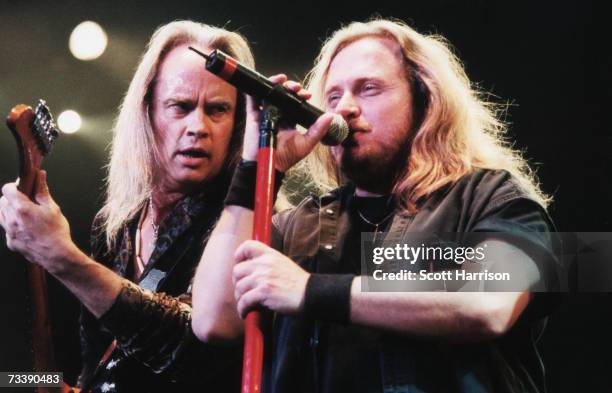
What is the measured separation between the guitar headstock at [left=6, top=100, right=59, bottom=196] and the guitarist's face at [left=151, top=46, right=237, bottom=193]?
1.49 feet

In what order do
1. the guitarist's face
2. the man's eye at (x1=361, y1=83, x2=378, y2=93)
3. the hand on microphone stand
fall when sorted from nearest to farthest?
the hand on microphone stand < the man's eye at (x1=361, y1=83, x2=378, y2=93) < the guitarist's face

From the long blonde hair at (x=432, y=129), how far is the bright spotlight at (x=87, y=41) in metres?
1.32

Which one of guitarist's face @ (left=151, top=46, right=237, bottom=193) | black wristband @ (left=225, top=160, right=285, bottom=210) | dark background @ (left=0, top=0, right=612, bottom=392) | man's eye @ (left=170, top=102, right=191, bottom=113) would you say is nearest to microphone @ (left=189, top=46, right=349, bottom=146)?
black wristband @ (left=225, top=160, right=285, bottom=210)

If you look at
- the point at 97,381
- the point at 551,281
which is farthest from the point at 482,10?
the point at 97,381

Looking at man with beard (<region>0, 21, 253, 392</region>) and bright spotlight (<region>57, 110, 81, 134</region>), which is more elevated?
bright spotlight (<region>57, 110, 81, 134</region>)

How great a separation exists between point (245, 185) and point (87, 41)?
6.07 feet

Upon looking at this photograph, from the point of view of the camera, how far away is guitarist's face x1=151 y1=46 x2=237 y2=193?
2.00 metres

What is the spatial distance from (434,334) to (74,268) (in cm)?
98

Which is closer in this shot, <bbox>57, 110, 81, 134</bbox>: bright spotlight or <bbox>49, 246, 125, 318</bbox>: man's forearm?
<bbox>49, 246, 125, 318</bbox>: man's forearm

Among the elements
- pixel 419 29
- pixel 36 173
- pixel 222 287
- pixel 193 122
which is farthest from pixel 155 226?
pixel 419 29

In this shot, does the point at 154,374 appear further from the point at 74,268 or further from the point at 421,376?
the point at 421,376

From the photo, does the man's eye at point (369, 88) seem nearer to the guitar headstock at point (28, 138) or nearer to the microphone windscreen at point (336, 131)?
the microphone windscreen at point (336, 131)

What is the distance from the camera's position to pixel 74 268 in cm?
161

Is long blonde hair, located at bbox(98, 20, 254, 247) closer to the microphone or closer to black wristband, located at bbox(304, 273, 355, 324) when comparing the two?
the microphone
